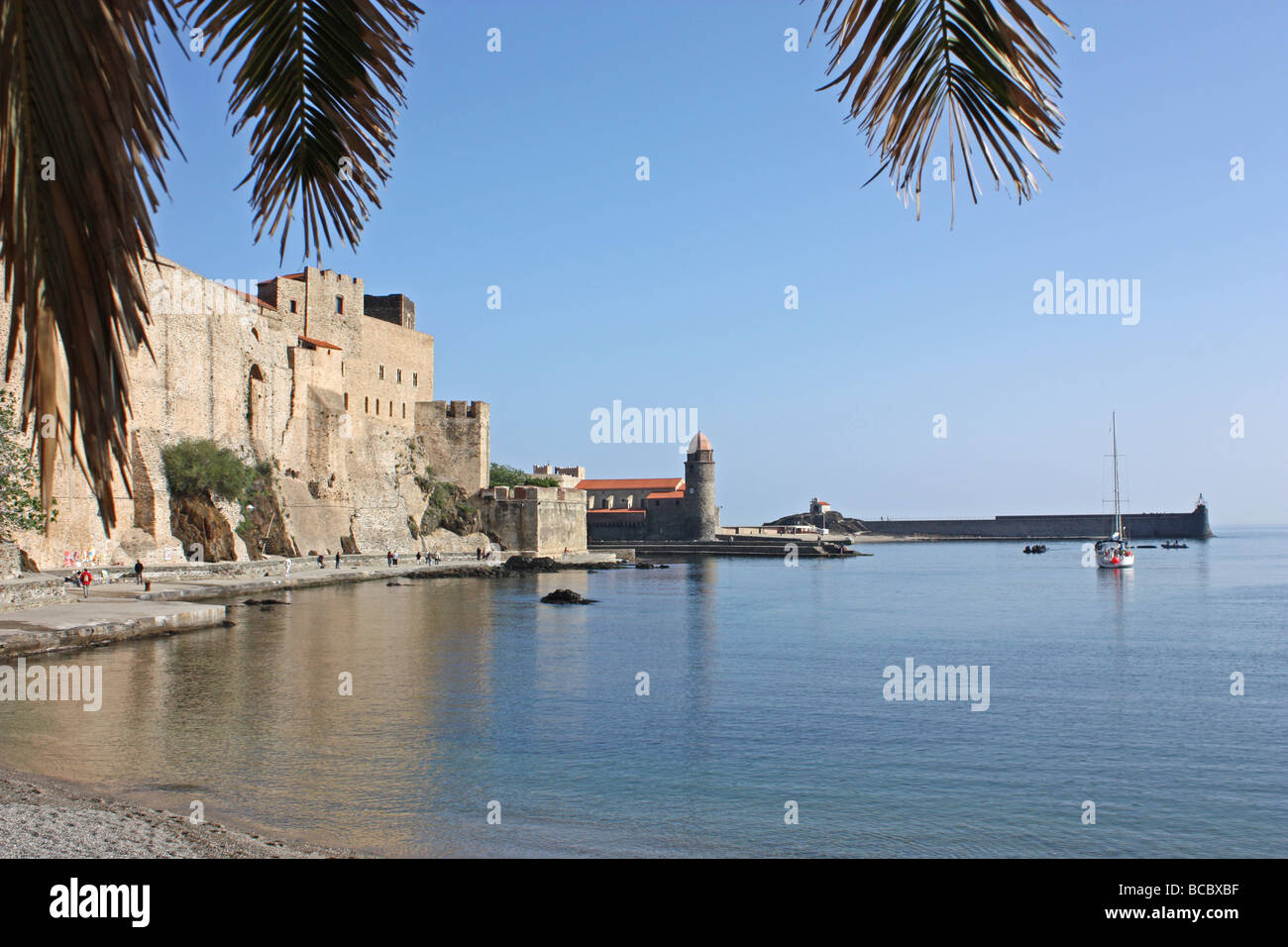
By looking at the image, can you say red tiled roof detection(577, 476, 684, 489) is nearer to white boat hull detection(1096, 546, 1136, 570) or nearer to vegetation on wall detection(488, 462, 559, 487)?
vegetation on wall detection(488, 462, 559, 487)

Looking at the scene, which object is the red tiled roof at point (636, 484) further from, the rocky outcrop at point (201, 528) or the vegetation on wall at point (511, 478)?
the rocky outcrop at point (201, 528)

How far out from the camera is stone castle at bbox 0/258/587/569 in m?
25.8

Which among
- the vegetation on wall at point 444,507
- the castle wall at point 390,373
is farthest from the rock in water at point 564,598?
the vegetation on wall at point 444,507

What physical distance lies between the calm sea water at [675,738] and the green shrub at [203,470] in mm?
5402

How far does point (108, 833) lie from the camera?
711cm

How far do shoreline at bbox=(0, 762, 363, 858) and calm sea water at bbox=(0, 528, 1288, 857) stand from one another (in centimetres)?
46

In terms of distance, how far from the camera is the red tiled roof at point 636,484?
7525 centimetres

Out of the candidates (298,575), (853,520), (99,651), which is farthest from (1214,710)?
(853,520)

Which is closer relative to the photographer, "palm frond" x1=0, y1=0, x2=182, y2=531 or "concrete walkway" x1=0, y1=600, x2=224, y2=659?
"palm frond" x1=0, y1=0, x2=182, y2=531

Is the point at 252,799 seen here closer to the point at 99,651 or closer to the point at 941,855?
the point at 941,855

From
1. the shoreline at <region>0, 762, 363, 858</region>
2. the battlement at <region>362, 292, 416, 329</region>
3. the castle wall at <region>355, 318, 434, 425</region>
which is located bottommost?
the shoreline at <region>0, 762, 363, 858</region>

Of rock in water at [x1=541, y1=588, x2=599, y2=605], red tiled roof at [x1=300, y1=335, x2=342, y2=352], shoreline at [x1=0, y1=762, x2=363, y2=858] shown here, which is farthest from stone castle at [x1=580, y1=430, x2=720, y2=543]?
shoreline at [x1=0, y1=762, x2=363, y2=858]

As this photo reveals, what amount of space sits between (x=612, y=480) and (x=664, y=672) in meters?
60.9
